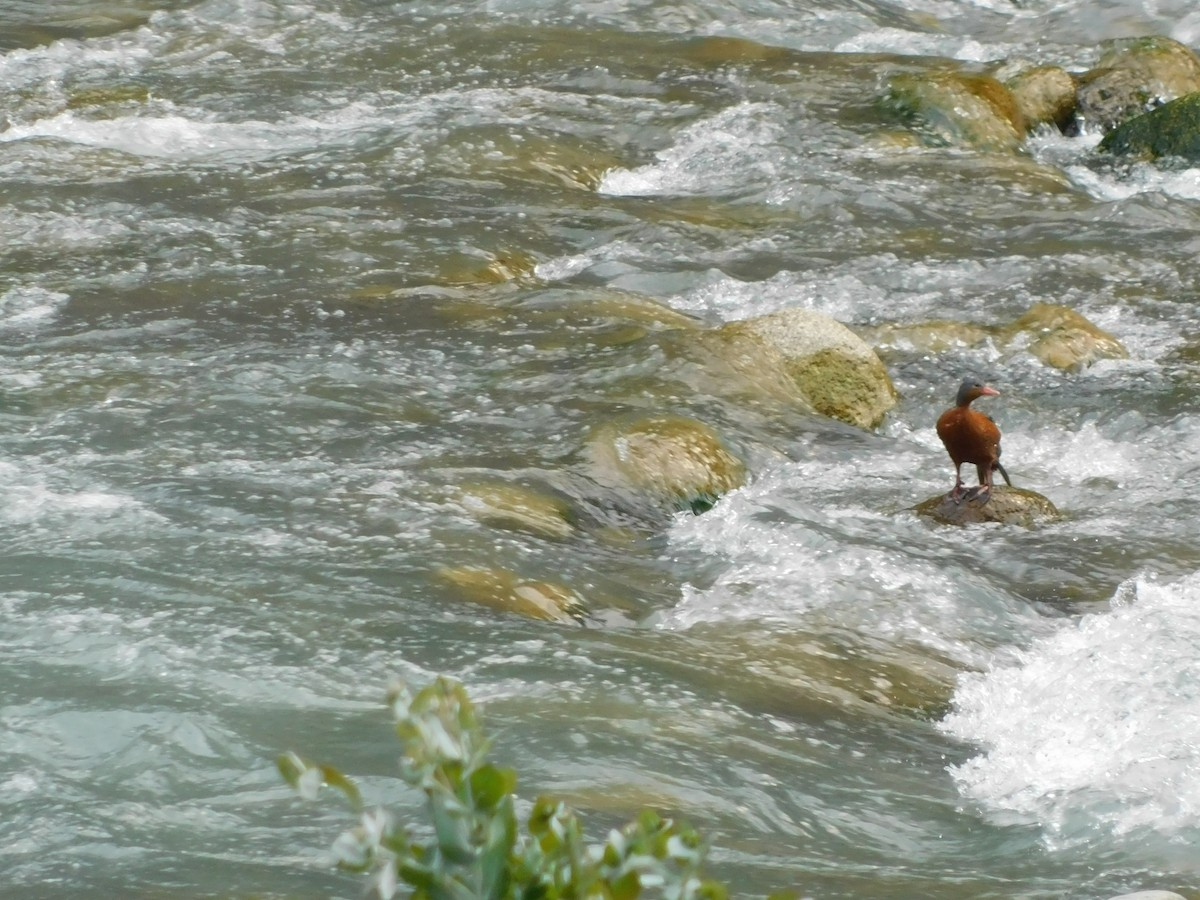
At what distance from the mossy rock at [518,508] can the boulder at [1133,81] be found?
842cm

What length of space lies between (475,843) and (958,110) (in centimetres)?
1173

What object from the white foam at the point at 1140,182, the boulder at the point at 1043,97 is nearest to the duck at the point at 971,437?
the white foam at the point at 1140,182

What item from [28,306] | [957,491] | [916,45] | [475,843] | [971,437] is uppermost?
[475,843]

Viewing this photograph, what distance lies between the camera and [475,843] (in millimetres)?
1327

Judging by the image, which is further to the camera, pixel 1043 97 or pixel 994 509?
pixel 1043 97

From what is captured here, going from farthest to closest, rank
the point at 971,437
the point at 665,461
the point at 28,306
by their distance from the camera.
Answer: the point at 28,306 < the point at 665,461 < the point at 971,437

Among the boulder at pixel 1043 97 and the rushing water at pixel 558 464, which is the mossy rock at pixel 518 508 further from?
the boulder at pixel 1043 97

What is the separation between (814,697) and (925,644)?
78 cm

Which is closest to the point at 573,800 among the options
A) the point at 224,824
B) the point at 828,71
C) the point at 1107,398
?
the point at 224,824

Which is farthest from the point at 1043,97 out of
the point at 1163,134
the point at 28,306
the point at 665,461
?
the point at 28,306

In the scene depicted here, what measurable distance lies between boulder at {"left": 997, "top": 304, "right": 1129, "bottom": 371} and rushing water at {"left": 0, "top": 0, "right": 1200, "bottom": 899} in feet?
0.39

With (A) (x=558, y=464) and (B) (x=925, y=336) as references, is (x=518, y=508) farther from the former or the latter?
(B) (x=925, y=336)

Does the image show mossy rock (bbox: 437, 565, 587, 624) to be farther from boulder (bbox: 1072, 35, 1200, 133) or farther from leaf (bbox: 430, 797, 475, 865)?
boulder (bbox: 1072, 35, 1200, 133)

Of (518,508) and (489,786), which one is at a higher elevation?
(489,786)
